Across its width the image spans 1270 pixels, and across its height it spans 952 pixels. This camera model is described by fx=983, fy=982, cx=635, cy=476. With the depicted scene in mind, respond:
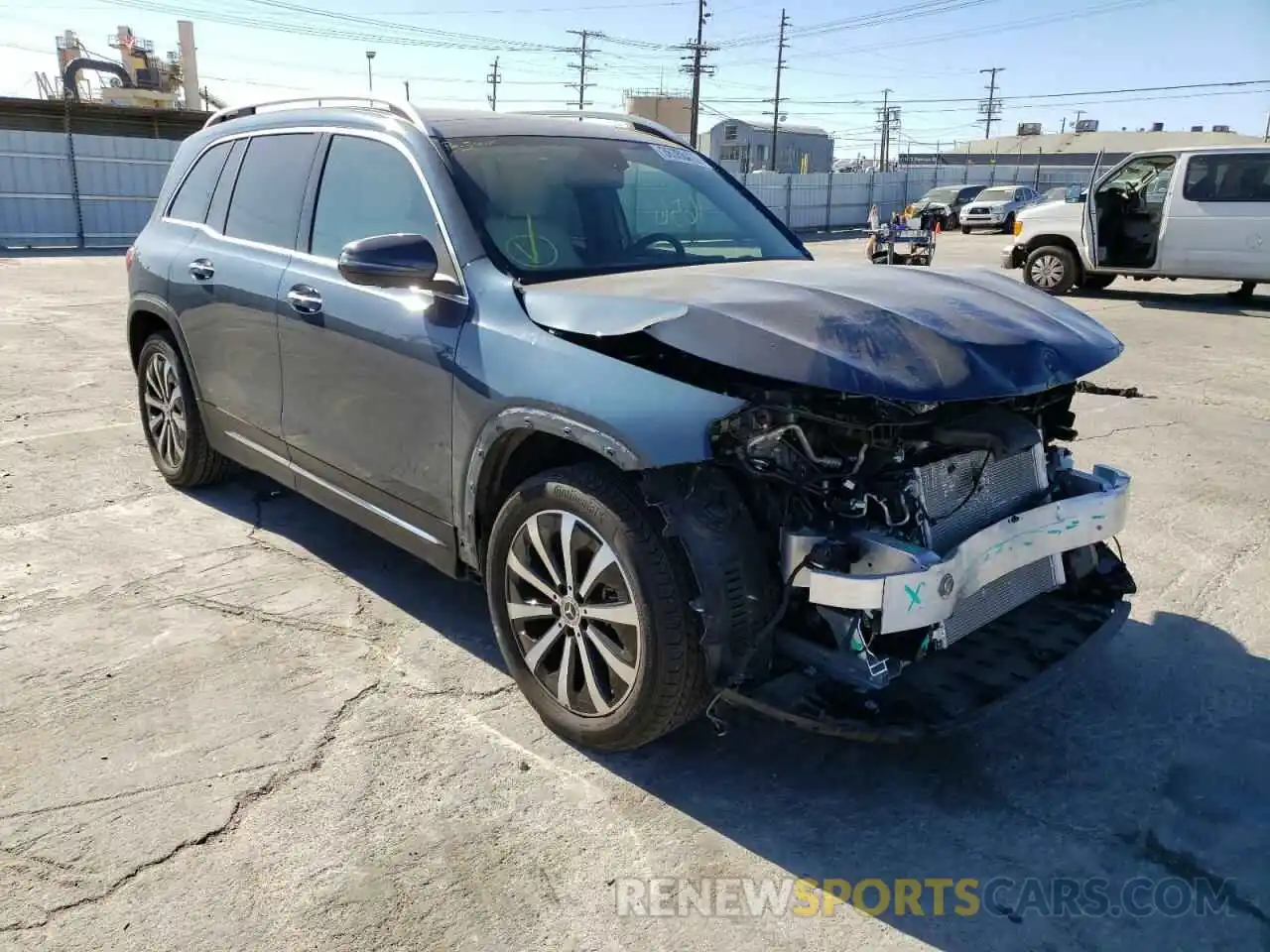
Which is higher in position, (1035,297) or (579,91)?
(579,91)

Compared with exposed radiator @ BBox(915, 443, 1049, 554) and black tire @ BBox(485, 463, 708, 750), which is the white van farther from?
black tire @ BBox(485, 463, 708, 750)

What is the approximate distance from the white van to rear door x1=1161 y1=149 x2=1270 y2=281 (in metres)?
0.01

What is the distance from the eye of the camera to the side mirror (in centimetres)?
319

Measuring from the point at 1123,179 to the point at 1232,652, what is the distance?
40.9 ft

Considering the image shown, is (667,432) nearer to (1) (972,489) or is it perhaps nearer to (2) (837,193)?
(1) (972,489)

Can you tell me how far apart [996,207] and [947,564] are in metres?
32.8

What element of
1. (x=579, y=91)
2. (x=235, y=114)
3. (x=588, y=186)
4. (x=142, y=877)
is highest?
(x=579, y=91)

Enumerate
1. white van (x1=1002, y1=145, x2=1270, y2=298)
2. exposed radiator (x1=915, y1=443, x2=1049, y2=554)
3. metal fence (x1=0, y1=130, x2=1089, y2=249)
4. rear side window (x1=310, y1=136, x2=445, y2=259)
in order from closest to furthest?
1. exposed radiator (x1=915, y1=443, x2=1049, y2=554)
2. rear side window (x1=310, y1=136, x2=445, y2=259)
3. white van (x1=1002, y1=145, x2=1270, y2=298)
4. metal fence (x1=0, y1=130, x2=1089, y2=249)

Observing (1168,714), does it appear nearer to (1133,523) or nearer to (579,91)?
(1133,523)

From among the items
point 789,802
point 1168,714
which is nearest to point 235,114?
point 789,802

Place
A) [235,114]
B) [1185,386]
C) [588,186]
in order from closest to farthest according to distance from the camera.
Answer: [588,186] → [235,114] → [1185,386]

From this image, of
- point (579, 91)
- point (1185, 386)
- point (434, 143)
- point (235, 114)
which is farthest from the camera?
point (579, 91)

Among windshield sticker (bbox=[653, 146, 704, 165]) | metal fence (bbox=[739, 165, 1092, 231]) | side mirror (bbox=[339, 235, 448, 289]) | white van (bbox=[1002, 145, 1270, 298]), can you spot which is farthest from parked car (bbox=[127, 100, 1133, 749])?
metal fence (bbox=[739, 165, 1092, 231])

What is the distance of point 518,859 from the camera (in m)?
2.62
